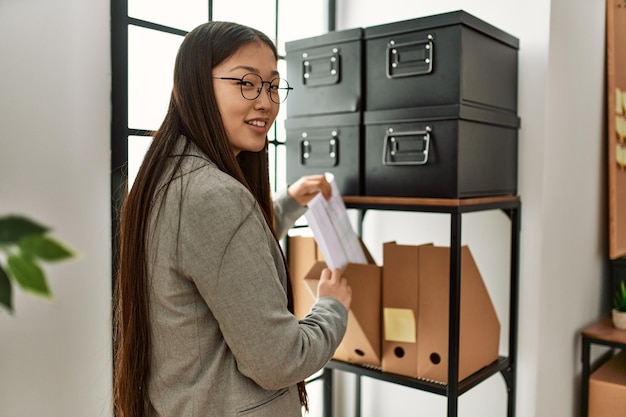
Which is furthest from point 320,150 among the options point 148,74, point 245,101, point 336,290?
point 245,101

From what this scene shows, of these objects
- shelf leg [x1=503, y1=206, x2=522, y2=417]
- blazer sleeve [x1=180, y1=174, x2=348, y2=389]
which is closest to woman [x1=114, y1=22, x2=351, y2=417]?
blazer sleeve [x1=180, y1=174, x2=348, y2=389]

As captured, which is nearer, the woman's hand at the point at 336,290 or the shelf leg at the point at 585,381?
the woman's hand at the point at 336,290

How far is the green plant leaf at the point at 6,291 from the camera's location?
0.17 meters

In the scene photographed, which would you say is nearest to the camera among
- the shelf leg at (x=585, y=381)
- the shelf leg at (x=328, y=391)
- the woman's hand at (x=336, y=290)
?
the woman's hand at (x=336, y=290)

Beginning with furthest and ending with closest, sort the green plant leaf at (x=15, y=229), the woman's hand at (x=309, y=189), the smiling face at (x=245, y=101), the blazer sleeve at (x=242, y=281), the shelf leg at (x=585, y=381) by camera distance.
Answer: the shelf leg at (x=585, y=381), the woman's hand at (x=309, y=189), the smiling face at (x=245, y=101), the blazer sleeve at (x=242, y=281), the green plant leaf at (x=15, y=229)

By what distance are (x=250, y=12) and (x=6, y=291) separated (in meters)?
2.01

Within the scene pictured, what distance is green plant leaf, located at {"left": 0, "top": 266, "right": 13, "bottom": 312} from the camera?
0.17m

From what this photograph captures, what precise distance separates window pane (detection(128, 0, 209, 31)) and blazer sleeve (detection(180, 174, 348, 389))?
91 cm

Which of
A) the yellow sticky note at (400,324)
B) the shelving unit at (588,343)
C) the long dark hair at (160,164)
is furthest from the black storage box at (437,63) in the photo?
the shelving unit at (588,343)

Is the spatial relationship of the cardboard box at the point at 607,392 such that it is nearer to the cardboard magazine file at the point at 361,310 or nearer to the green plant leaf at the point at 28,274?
the cardboard magazine file at the point at 361,310

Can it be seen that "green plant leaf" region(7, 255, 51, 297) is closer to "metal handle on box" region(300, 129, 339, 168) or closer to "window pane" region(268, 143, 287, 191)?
"metal handle on box" region(300, 129, 339, 168)

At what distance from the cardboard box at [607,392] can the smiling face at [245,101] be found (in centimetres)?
161

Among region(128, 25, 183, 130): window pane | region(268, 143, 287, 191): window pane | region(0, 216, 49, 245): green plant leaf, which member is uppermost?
region(128, 25, 183, 130): window pane

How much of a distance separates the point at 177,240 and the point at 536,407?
1.48 m
